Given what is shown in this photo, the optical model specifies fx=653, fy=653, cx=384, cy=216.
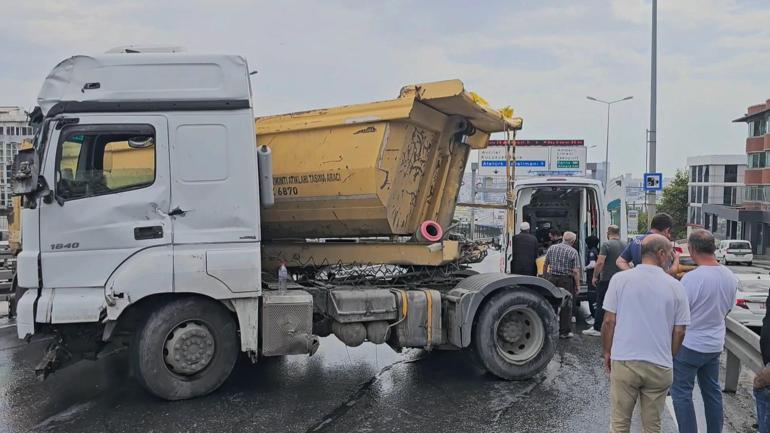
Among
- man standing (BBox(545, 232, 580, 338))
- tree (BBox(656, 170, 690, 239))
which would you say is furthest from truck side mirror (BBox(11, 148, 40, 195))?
tree (BBox(656, 170, 690, 239))

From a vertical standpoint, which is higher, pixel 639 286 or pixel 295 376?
pixel 639 286

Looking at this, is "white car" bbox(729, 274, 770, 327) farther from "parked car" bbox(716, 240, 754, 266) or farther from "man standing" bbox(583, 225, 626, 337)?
"parked car" bbox(716, 240, 754, 266)

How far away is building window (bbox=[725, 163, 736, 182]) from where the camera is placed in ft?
203

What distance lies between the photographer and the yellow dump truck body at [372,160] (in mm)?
6891

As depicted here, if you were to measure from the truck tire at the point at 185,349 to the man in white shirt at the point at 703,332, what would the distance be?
12.4ft

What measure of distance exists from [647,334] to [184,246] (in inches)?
154

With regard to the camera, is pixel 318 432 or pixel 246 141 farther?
pixel 246 141

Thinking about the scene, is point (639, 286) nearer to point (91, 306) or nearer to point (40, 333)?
point (91, 306)

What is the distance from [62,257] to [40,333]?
0.73 meters

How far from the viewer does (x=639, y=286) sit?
161 inches

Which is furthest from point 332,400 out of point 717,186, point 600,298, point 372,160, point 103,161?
point 717,186

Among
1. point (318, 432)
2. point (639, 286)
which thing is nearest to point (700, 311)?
point (639, 286)

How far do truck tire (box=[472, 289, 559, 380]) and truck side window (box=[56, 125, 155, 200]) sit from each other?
141 inches

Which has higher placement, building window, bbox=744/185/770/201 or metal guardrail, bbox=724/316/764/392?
building window, bbox=744/185/770/201
